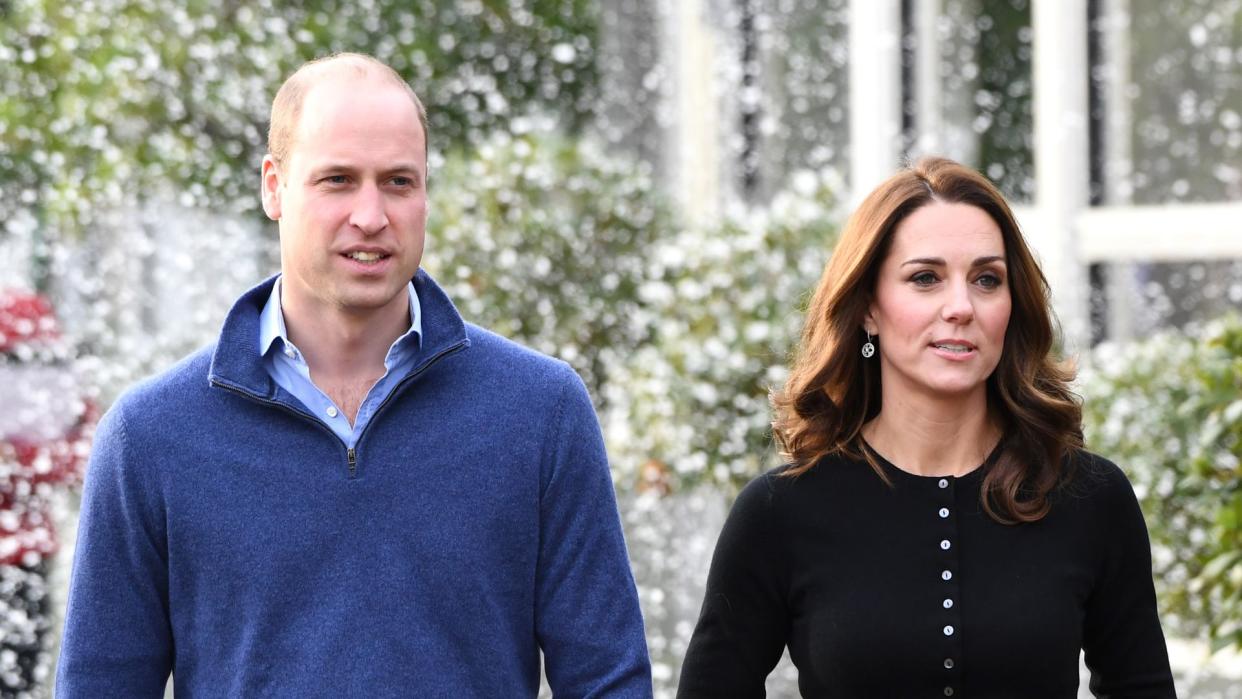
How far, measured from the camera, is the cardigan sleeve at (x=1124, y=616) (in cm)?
225

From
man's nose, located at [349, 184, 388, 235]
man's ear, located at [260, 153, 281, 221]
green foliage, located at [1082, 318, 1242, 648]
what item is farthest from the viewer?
green foliage, located at [1082, 318, 1242, 648]

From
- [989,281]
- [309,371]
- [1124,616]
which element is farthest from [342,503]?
[1124,616]

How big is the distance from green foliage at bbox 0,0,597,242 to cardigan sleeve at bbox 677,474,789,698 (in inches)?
194

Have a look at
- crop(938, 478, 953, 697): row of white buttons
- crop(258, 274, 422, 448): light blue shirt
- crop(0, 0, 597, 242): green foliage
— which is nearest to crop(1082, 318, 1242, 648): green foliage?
crop(938, 478, 953, 697): row of white buttons

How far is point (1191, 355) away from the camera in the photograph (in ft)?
15.1

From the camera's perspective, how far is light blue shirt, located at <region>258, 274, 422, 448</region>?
2.09 metres

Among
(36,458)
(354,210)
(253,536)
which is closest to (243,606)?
(253,536)

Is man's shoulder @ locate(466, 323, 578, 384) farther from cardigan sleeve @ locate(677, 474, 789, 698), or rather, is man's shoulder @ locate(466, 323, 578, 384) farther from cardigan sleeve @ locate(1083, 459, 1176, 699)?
cardigan sleeve @ locate(1083, 459, 1176, 699)

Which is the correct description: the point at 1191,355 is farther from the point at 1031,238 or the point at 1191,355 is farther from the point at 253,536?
the point at 253,536

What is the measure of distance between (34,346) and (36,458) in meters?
0.40

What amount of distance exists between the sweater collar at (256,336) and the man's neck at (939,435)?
60 centimetres

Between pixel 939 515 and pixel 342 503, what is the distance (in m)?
0.77

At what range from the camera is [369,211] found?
2018 mm

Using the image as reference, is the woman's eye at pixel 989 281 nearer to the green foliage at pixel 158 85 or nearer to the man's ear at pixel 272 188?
the man's ear at pixel 272 188
